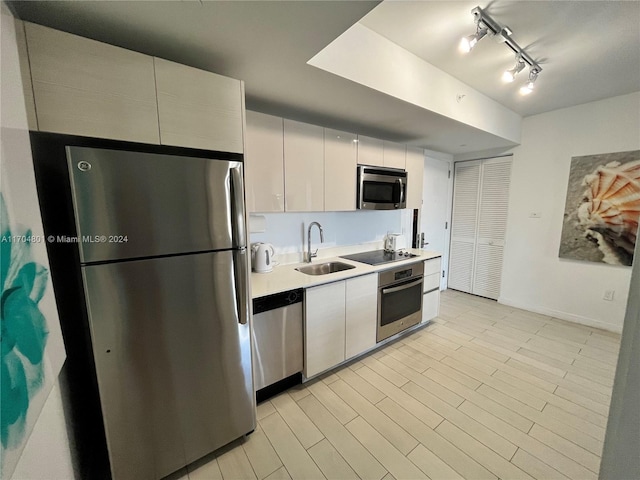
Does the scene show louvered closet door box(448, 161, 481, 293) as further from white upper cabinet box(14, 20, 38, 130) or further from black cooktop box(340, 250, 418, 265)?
white upper cabinet box(14, 20, 38, 130)

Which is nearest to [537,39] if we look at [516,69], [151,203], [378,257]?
[516,69]

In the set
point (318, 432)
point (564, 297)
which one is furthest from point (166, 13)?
point (564, 297)

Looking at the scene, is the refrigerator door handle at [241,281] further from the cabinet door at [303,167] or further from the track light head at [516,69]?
the track light head at [516,69]

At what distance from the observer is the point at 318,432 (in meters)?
1.66

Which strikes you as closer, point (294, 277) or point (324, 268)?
point (294, 277)

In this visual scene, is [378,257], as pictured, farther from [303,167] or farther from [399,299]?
[303,167]

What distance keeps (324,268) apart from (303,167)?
1.07 metres

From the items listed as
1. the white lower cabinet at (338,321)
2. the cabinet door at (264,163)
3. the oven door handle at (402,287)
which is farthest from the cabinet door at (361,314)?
the cabinet door at (264,163)

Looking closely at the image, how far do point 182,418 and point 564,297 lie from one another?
437cm

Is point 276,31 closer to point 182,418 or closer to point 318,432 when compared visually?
point 182,418

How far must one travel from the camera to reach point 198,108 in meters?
1.27

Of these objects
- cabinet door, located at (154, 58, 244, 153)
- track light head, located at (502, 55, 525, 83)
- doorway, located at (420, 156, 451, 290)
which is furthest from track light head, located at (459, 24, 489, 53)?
doorway, located at (420, 156, 451, 290)

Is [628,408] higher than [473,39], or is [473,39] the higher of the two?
[473,39]

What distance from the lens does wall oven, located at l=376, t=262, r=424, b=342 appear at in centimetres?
247
